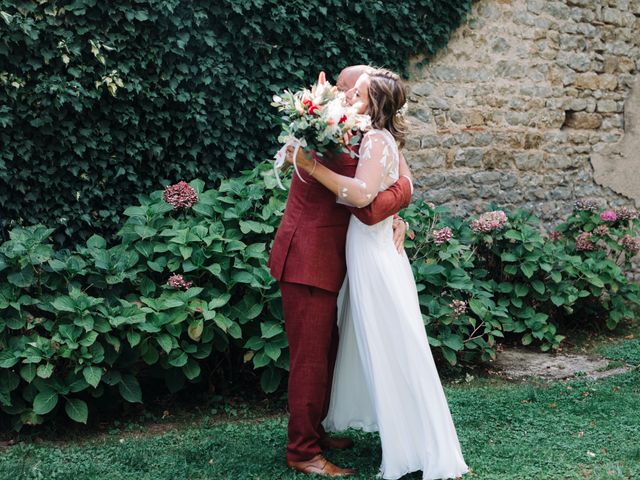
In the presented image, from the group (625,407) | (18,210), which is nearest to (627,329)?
(625,407)

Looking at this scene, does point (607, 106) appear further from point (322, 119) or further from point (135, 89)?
point (322, 119)

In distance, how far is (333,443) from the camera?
12.2 ft

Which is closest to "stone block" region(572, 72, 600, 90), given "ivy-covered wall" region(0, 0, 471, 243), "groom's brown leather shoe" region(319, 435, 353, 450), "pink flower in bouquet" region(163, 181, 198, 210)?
"ivy-covered wall" region(0, 0, 471, 243)

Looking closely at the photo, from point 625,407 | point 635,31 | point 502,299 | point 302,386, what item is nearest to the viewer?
point 302,386

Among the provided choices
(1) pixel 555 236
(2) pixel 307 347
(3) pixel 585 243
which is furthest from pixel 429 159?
(2) pixel 307 347

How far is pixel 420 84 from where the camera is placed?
6.48 metres

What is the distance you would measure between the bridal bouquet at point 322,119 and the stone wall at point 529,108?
3.63m

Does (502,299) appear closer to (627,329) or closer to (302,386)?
(627,329)

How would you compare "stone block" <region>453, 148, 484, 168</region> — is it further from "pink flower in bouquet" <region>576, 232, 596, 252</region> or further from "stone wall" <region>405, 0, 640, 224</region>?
"pink flower in bouquet" <region>576, 232, 596, 252</region>

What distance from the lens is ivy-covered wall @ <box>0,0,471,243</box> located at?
4.80 m

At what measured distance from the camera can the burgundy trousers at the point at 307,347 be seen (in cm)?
328

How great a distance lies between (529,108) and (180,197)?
388 centimetres

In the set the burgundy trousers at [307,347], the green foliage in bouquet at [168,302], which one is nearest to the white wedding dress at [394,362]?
the burgundy trousers at [307,347]

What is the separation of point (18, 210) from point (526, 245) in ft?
12.4
